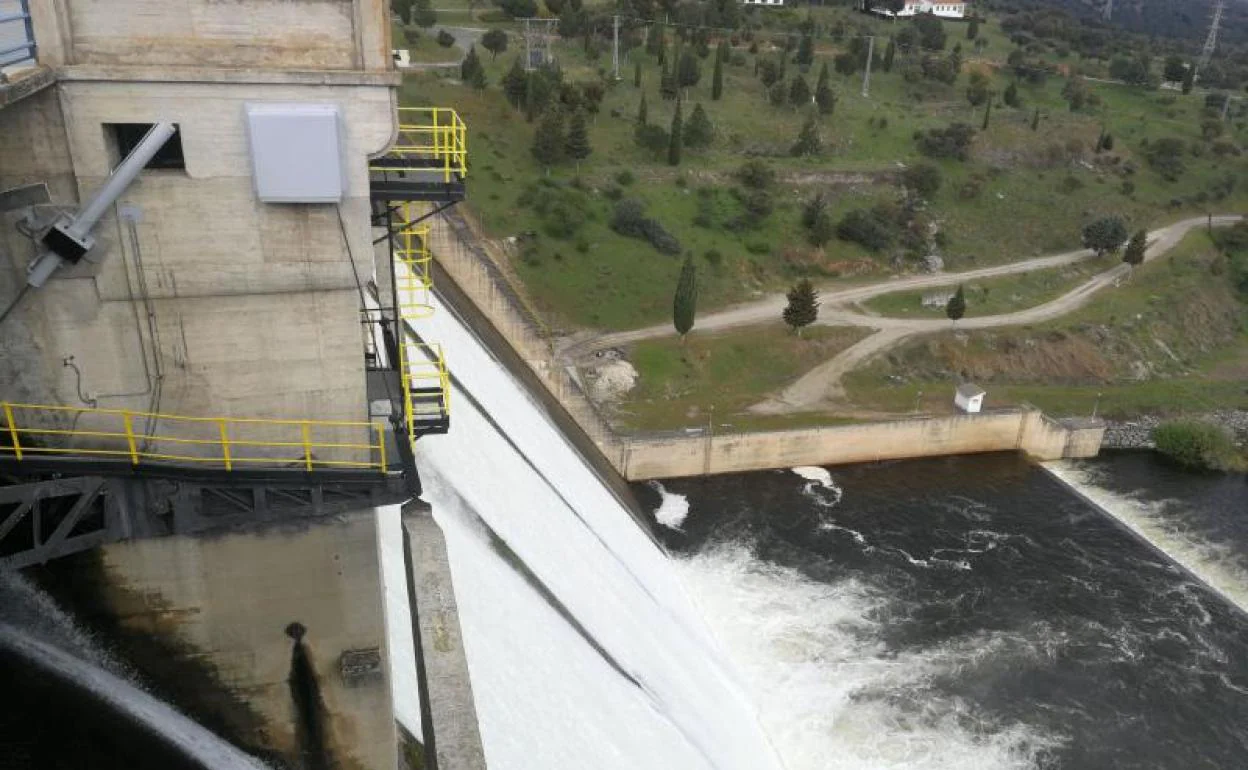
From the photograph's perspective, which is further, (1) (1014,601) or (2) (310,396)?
(1) (1014,601)

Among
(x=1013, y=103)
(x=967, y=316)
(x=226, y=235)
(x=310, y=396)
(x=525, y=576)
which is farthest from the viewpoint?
(x=1013, y=103)

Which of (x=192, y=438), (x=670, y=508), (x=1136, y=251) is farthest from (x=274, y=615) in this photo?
(x=1136, y=251)

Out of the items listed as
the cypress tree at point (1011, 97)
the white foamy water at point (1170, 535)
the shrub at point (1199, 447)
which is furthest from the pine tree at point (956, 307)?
the cypress tree at point (1011, 97)

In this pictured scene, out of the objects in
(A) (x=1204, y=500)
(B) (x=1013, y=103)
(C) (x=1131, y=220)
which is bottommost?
(A) (x=1204, y=500)

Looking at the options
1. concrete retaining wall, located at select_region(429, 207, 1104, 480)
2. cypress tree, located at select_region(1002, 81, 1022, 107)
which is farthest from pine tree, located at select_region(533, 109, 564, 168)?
cypress tree, located at select_region(1002, 81, 1022, 107)

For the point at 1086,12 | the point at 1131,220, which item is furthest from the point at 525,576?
the point at 1086,12

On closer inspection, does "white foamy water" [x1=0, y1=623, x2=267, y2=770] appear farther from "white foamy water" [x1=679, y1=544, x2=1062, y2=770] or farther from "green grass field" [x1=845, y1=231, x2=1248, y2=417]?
"green grass field" [x1=845, y1=231, x2=1248, y2=417]

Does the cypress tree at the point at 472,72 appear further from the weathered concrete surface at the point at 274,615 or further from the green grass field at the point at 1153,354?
the weathered concrete surface at the point at 274,615

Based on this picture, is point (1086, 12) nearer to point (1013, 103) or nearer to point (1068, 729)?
point (1013, 103)
